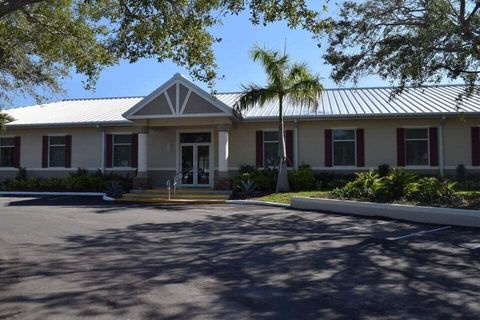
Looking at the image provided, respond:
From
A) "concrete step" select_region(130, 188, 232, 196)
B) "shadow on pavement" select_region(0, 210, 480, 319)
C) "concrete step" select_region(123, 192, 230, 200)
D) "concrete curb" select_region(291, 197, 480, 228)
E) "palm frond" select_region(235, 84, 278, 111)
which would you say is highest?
"palm frond" select_region(235, 84, 278, 111)

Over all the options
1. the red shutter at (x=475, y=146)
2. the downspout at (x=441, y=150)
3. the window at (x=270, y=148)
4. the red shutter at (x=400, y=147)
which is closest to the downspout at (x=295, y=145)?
the window at (x=270, y=148)

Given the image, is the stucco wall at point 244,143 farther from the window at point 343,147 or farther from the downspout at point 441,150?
the window at point 343,147

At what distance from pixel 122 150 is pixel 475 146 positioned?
16443 mm

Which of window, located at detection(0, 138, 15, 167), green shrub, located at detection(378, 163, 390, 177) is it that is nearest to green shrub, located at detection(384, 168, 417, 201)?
green shrub, located at detection(378, 163, 390, 177)

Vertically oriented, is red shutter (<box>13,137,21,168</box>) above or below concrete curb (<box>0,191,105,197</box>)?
above

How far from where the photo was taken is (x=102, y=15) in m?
11.9

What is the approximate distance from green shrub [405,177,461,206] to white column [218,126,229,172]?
8.72 meters

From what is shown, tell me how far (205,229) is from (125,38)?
184 inches

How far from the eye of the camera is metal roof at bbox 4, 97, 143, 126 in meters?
25.5

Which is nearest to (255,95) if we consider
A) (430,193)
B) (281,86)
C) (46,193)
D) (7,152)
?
(281,86)

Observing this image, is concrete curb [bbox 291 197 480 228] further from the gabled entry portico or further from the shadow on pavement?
the gabled entry portico

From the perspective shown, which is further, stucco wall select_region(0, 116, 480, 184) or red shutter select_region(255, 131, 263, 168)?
red shutter select_region(255, 131, 263, 168)

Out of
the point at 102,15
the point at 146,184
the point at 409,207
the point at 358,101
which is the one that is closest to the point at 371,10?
the point at 409,207

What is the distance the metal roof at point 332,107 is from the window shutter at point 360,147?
100 centimetres
